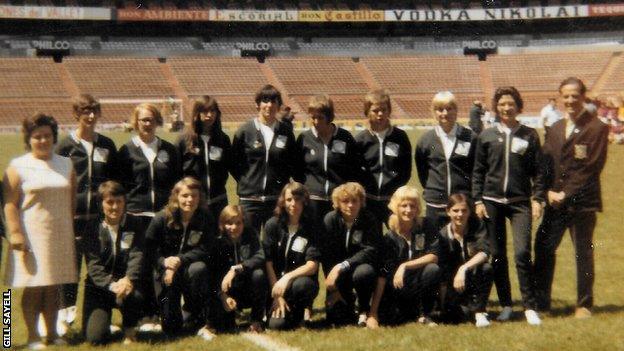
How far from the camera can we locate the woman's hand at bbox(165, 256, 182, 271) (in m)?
6.01

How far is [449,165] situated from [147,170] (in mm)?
2575

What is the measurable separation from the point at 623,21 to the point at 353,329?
56.5 metres

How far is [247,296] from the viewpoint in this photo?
632cm

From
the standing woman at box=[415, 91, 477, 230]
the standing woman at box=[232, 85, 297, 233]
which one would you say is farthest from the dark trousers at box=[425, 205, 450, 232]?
the standing woman at box=[232, 85, 297, 233]

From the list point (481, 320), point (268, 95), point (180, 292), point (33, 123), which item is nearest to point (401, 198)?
point (481, 320)

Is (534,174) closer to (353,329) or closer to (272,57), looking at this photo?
(353,329)

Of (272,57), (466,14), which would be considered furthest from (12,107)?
(466,14)

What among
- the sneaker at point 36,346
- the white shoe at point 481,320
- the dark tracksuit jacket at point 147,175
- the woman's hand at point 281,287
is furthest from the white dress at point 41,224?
the white shoe at point 481,320

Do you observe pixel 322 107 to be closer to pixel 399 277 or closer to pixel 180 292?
pixel 399 277

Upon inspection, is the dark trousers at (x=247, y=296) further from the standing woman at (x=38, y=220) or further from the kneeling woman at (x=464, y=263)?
the kneeling woman at (x=464, y=263)

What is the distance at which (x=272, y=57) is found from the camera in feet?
182

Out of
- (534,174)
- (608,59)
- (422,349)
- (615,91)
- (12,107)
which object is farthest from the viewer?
(608,59)

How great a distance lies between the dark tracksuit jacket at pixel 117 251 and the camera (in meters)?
6.08

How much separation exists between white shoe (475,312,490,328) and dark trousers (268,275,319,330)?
131 cm
